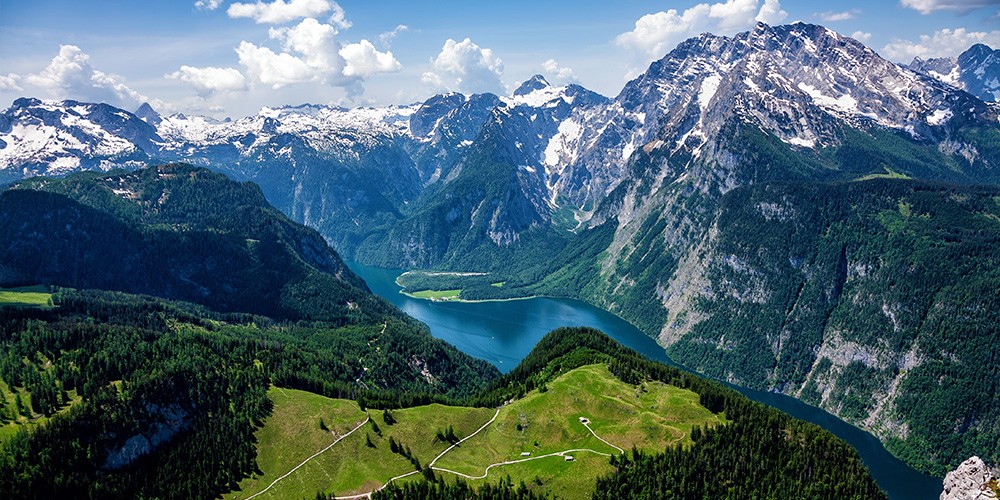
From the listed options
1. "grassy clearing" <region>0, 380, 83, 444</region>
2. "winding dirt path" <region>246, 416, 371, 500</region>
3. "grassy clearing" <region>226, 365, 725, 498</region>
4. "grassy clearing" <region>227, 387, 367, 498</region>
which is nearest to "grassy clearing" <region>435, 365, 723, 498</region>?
"grassy clearing" <region>226, 365, 725, 498</region>

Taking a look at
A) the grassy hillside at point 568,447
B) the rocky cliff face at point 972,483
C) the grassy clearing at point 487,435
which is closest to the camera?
the rocky cliff face at point 972,483

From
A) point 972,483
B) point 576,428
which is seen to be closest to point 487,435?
point 576,428

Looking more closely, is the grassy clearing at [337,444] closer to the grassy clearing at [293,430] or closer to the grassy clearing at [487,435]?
the grassy clearing at [293,430]

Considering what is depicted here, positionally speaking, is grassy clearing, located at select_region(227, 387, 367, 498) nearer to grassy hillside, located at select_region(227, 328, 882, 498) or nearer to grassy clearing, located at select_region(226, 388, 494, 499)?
grassy clearing, located at select_region(226, 388, 494, 499)

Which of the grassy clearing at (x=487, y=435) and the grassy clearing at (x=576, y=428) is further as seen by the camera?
the grassy clearing at (x=576, y=428)

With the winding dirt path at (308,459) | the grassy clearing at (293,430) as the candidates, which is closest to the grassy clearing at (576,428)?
the winding dirt path at (308,459)

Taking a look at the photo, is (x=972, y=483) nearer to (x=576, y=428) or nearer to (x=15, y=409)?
(x=576, y=428)

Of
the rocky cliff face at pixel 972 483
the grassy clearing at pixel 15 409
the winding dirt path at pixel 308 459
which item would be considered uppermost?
the rocky cliff face at pixel 972 483
